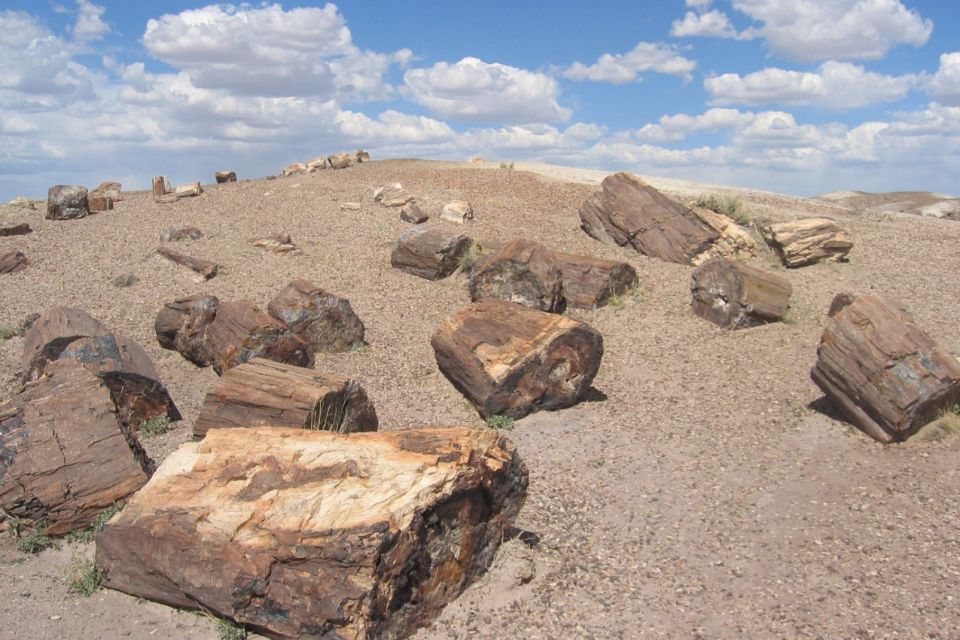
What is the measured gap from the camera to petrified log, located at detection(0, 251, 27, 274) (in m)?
16.6

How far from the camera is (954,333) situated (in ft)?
40.0

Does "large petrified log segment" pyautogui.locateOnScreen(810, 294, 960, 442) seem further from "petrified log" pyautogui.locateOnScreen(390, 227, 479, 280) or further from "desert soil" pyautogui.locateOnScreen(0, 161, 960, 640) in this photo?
"petrified log" pyautogui.locateOnScreen(390, 227, 479, 280)

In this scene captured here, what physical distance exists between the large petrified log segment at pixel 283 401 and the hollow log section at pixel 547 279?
17.3 feet

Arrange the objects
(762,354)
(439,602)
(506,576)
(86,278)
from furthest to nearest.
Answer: (86,278) → (762,354) → (506,576) → (439,602)

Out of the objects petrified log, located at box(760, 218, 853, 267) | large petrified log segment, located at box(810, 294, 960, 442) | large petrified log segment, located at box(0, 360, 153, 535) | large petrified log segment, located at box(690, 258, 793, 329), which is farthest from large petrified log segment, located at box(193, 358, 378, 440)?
petrified log, located at box(760, 218, 853, 267)

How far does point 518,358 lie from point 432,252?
240 inches

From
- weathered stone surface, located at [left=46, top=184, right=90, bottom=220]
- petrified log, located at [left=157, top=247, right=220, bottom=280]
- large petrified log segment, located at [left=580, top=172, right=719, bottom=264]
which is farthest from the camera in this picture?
weathered stone surface, located at [left=46, top=184, right=90, bottom=220]

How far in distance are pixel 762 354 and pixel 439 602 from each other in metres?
7.76

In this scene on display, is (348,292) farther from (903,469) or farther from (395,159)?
(395,159)

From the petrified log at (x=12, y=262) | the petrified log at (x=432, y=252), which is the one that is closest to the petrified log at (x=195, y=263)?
the petrified log at (x=12, y=262)

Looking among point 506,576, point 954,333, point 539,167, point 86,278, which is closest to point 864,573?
point 506,576

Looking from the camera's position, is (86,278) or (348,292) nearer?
(348,292)

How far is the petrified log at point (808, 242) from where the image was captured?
50.2 feet

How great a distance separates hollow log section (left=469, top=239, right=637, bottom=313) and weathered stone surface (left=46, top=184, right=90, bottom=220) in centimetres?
1446
